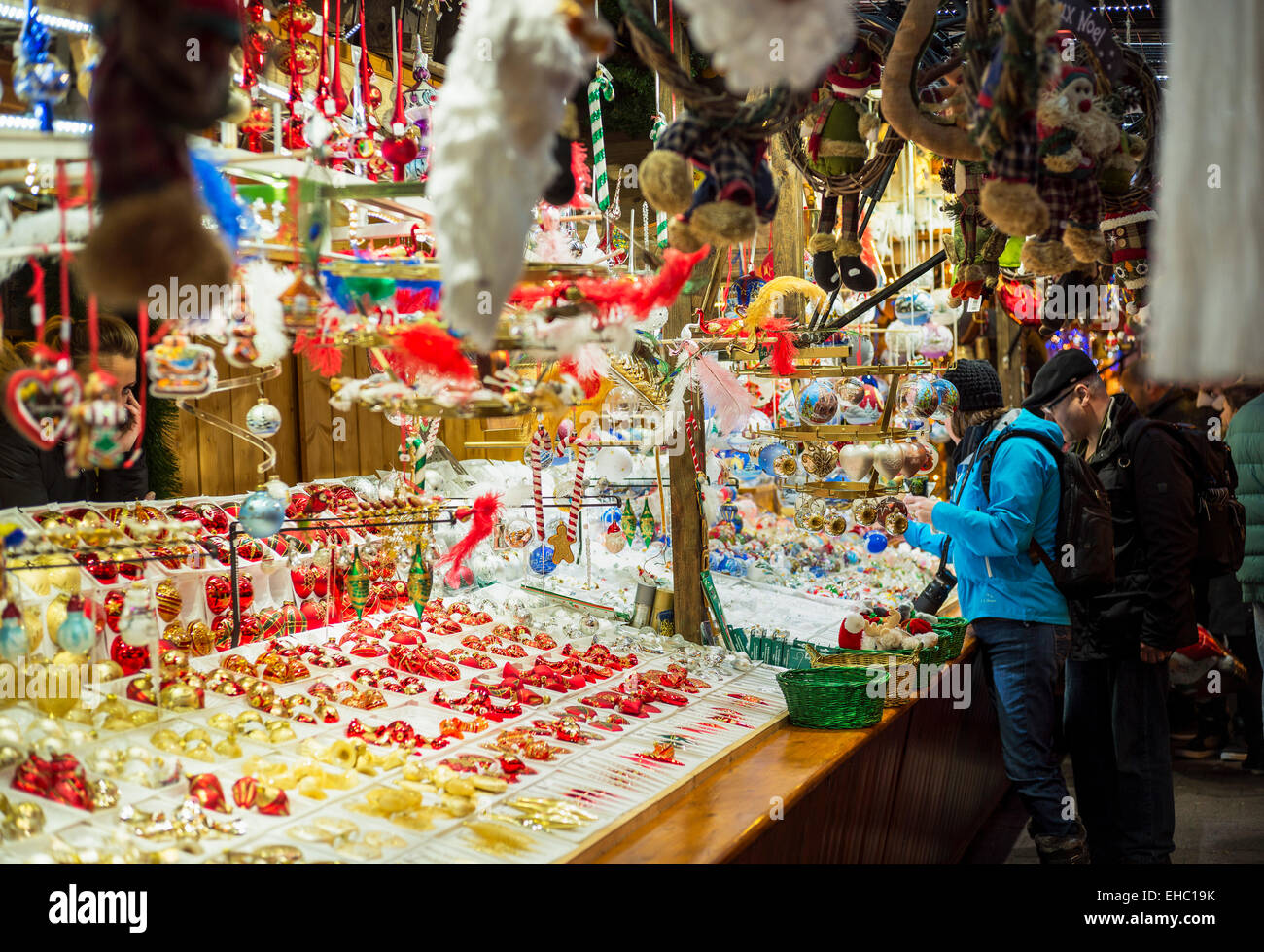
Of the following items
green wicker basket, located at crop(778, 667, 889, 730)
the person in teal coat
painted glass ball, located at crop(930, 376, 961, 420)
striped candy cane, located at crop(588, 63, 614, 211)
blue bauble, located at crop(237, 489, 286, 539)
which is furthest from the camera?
the person in teal coat

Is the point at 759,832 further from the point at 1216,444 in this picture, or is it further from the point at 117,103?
the point at 1216,444

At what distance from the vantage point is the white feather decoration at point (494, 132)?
1190 mm

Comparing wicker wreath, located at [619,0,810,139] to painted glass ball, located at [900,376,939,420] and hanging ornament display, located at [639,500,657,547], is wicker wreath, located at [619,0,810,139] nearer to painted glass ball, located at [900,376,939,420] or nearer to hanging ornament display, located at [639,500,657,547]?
hanging ornament display, located at [639,500,657,547]

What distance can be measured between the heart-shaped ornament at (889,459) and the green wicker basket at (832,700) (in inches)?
35.9

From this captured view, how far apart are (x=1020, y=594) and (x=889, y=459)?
650 mm

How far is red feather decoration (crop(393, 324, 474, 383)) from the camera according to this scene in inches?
66.6

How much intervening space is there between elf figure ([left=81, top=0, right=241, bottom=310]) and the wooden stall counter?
1.36 metres

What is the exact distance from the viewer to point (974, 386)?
3881mm

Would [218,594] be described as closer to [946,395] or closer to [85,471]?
[85,471]

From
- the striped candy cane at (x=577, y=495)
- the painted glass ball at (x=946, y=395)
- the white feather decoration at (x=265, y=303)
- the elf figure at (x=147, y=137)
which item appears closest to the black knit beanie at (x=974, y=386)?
the painted glass ball at (x=946, y=395)

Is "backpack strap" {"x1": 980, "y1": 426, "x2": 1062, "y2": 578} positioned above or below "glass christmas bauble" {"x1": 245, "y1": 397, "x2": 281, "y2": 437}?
below

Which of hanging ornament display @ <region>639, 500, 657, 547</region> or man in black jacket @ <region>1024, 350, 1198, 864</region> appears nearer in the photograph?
man in black jacket @ <region>1024, 350, 1198, 864</region>

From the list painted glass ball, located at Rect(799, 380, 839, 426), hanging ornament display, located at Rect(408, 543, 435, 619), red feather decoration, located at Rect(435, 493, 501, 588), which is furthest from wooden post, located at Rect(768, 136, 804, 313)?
hanging ornament display, located at Rect(408, 543, 435, 619)

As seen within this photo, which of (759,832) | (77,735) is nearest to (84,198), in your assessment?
(77,735)
